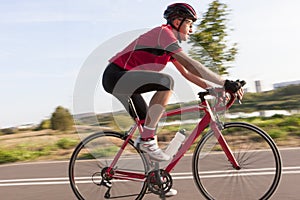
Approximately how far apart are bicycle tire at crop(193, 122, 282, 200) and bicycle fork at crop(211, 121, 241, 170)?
33 millimetres

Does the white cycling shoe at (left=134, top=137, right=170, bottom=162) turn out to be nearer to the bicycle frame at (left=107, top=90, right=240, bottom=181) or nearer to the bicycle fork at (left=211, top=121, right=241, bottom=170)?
the bicycle frame at (left=107, top=90, right=240, bottom=181)

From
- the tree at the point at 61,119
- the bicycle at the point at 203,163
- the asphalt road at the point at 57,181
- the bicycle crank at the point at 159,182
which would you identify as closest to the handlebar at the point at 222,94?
the bicycle at the point at 203,163

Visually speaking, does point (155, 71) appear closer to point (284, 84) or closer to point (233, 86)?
point (233, 86)

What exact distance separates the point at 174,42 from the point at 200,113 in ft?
2.53

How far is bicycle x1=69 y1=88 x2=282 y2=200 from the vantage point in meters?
4.11

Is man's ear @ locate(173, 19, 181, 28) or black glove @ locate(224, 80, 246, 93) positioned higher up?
man's ear @ locate(173, 19, 181, 28)

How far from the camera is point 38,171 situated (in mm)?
6859

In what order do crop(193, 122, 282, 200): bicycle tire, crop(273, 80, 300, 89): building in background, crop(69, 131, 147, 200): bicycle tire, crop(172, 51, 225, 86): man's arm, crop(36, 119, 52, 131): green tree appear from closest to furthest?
1. crop(172, 51, 225, 86): man's arm
2. crop(193, 122, 282, 200): bicycle tire
3. crop(69, 131, 147, 200): bicycle tire
4. crop(36, 119, 52, 131): green tree
5. crop(273, 80, 300, 89): building in background

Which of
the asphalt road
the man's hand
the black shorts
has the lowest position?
the asphalt road

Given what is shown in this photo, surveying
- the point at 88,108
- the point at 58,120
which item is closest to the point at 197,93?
the point at 88,108

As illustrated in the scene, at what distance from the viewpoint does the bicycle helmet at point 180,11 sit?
13.0 feet

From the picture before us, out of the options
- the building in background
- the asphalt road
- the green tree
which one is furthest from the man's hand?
the building in background

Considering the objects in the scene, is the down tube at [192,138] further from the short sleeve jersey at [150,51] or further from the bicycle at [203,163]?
the short sleeve jersey at [150,51]

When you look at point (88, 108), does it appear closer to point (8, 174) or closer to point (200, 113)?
point (200, 113)
